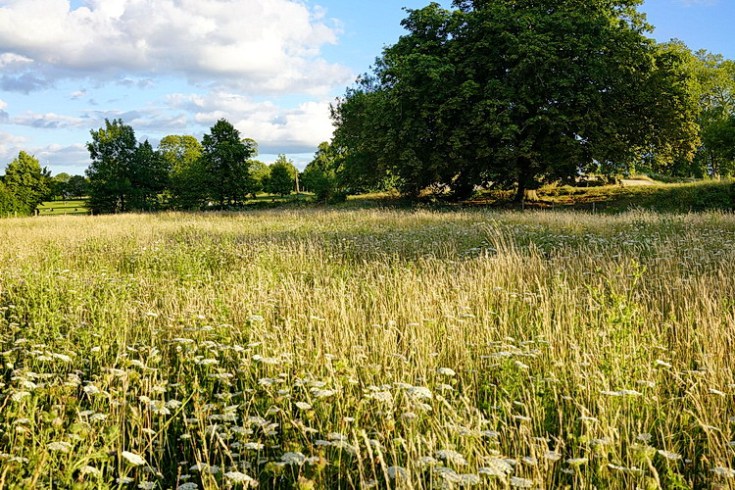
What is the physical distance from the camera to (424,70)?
2536 centimetres

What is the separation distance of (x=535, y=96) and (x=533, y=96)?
0.56 ft

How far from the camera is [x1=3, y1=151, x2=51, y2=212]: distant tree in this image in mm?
50812

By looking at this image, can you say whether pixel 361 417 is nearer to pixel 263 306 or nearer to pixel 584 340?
pixel 584 340

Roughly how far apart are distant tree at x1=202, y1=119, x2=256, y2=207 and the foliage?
1876 cm

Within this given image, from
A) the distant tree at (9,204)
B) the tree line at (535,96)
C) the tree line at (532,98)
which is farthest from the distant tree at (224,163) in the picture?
the distant tree at (9,204)

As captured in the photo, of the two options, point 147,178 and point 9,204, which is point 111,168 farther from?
point 9,204

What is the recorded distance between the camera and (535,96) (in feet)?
80.1

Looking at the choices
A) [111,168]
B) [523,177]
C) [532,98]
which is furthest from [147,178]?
[532,98]

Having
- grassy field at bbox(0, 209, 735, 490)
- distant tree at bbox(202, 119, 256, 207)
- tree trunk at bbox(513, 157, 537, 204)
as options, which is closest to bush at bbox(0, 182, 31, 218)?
distant tree at bbox(202, 119, 256, 207)

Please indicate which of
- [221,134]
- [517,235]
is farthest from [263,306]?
[221,134]

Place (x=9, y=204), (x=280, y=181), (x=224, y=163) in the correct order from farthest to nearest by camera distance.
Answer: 1. (x=280, y=181)
2. (x=9, y=204)
3. (x=224, y=163)

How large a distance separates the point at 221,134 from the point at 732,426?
44.4 m

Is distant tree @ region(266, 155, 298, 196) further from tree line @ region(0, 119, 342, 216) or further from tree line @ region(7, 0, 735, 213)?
tree line @ region(7, 0, 735, 213)

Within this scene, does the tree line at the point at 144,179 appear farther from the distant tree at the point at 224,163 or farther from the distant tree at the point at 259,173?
the distant tree at the point at 259,173
